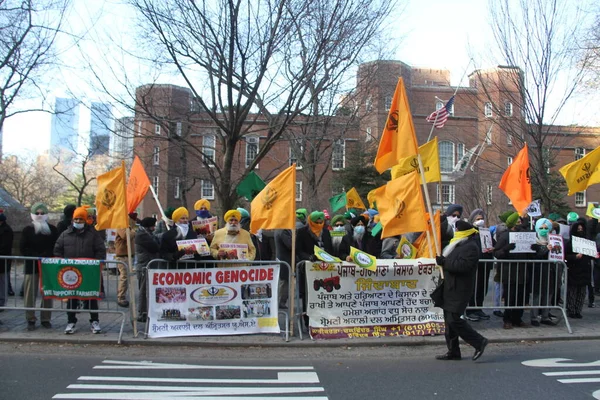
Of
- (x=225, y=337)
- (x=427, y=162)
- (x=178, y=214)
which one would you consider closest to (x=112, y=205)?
(x=178, y=214)

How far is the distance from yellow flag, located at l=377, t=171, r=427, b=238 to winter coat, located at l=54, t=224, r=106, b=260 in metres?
4.50

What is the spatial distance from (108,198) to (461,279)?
5347mm

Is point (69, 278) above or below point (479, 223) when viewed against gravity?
below

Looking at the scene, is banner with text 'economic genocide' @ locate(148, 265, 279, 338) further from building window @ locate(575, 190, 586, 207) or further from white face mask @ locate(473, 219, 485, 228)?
building window @ locate(575, 190, 586, 207)

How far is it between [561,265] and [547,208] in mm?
7855

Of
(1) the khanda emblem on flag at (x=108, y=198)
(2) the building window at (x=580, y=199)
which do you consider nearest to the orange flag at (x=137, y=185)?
(1) the khanda emblem on flag at (x=108, y=198)

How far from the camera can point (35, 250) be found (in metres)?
8.70

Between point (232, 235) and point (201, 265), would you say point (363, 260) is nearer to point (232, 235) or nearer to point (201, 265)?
point (232, 235)

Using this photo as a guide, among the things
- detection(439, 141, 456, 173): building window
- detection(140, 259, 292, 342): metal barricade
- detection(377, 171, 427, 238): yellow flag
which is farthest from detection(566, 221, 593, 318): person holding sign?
detection(439, 141, 456, 173): building window

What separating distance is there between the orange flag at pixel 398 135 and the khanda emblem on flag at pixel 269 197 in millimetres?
1665

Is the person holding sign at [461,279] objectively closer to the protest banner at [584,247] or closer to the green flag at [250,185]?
the protest banner at [584,247]

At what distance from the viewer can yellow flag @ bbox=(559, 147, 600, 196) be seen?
10.0m

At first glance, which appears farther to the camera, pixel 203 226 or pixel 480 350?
pixel 203 226

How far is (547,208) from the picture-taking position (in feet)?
53.8
